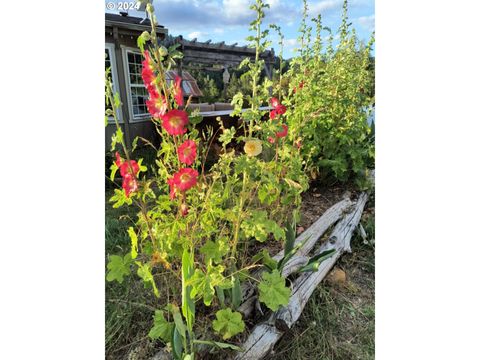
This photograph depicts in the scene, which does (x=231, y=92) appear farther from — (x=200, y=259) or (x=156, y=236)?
(x=156, y=236)

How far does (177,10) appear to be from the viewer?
1283 millimetres

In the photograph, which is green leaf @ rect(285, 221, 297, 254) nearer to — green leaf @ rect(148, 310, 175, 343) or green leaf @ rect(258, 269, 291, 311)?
green leaf @ rect(258, 269, 291, 311)

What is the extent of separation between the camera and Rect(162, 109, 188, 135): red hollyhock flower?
2.99 feet

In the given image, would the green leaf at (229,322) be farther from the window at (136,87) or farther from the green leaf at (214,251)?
the window at (136,87)

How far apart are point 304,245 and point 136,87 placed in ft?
3.63

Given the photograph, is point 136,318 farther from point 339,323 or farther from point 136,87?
point 136,87

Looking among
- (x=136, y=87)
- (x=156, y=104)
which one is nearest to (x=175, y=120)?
(x=156, y=104)

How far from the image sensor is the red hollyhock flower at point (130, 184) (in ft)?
3.37

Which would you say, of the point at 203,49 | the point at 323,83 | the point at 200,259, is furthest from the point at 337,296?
the point at 323,83

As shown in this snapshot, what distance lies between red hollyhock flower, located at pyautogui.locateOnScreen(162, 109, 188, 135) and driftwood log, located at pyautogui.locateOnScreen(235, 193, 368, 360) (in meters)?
0.67

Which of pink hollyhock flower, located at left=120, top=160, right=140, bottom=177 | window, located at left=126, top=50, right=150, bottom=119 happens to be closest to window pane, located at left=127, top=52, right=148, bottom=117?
window, located at left=126, top=50, right=150, bottom=119

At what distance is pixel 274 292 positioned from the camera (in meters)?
1.15

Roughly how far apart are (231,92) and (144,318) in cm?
94

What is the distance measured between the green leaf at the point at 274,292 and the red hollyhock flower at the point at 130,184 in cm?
46
